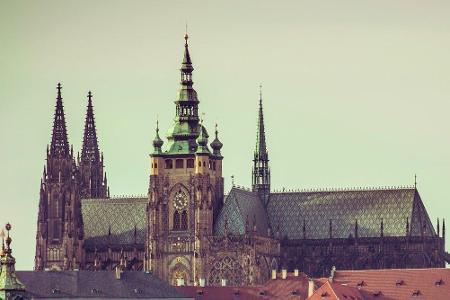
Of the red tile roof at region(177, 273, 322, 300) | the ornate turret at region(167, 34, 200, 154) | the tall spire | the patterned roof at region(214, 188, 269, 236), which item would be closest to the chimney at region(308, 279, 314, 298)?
the red tile roof at region(177, 273, 322, 300)

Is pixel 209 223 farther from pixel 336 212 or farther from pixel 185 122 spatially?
pixel 336 212

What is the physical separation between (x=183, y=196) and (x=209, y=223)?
4.24 meters

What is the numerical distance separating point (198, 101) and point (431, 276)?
34.0 meters

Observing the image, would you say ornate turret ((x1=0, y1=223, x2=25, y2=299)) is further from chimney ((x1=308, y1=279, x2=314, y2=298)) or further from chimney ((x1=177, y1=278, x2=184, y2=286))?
chimney ((x1=177, y1=278, x2=184, y2=286))

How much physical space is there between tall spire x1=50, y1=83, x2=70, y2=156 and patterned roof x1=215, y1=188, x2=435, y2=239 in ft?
70.2

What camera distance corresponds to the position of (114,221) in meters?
191

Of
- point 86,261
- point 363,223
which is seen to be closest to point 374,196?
point 363,223

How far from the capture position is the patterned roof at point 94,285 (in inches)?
5989

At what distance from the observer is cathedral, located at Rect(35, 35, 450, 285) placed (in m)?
180

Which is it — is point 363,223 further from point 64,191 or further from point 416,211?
point 64,191

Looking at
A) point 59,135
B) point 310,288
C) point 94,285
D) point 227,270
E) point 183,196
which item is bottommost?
point 310,288

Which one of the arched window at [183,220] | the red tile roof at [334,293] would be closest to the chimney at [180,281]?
the arched window at [183,220]

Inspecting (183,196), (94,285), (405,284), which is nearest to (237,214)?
(183,196)

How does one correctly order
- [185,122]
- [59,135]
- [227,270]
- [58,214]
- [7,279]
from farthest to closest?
[59,135] < [58,214] < [185,122] < [227,270] < [7,279]
